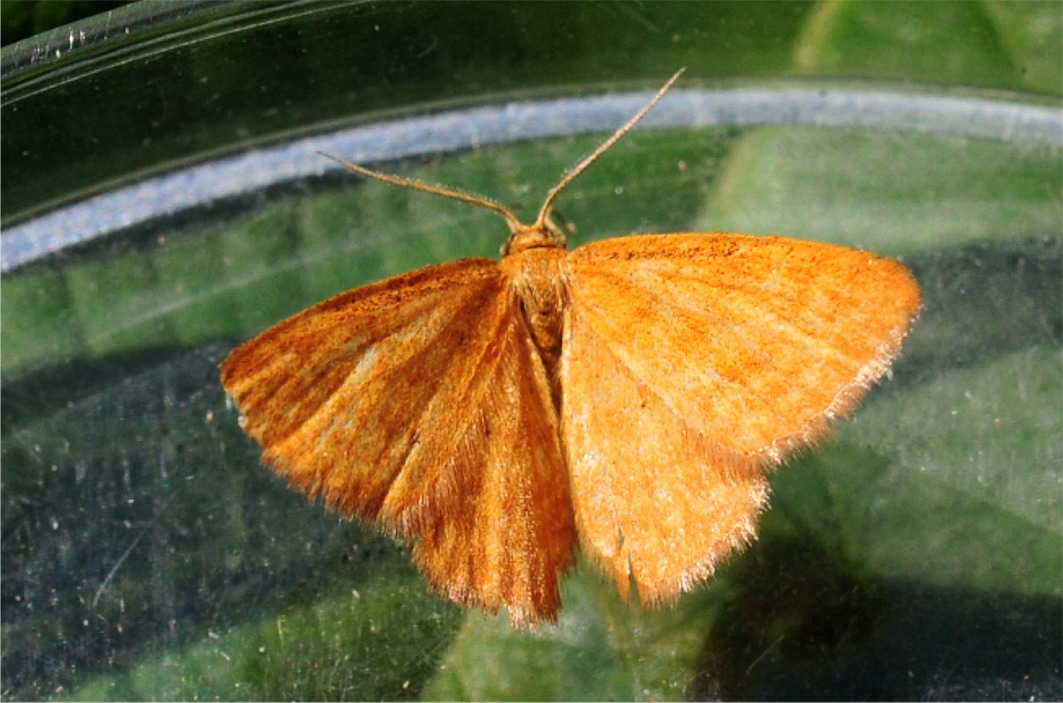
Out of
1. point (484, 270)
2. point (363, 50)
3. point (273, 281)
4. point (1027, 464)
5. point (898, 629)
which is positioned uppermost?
point (363, 50)

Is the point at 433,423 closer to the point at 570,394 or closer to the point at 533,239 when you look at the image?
the point at 570,394

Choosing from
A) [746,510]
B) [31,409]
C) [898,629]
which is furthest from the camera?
[31,409]

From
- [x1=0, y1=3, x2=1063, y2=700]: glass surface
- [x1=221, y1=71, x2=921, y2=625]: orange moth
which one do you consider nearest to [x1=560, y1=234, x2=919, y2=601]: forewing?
[x1=221, y1=71, x2=921, y2=625]: orange moth

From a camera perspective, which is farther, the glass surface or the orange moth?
the glass surface

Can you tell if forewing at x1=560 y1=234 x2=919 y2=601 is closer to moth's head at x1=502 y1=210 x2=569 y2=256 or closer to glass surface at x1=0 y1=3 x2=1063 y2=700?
moth's head at x1=502 y1=210 x2=569 y2=256

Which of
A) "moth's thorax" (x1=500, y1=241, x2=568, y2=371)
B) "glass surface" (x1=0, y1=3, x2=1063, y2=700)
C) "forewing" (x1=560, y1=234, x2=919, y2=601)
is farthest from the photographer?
"glass surface" (x1=0, y1=3, x2=1063, y2=700)

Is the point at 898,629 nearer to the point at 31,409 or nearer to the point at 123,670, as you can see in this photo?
the point at 123,670

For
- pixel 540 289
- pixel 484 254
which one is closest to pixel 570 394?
pixel 540 289

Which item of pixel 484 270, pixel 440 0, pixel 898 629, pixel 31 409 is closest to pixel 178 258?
pixel 31 409
